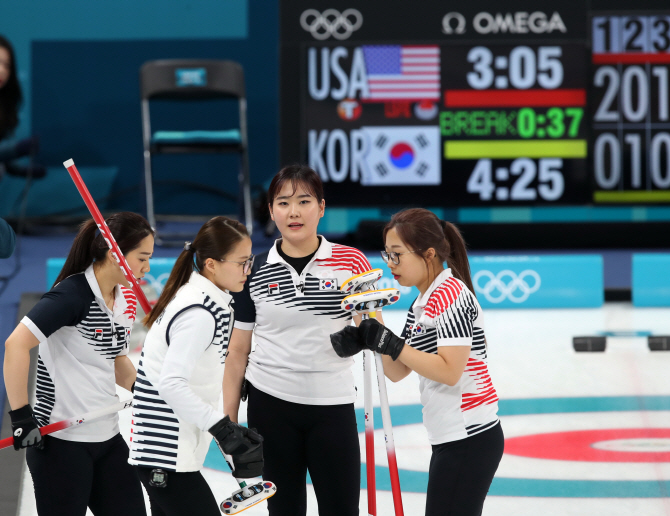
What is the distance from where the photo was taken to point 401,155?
8758 mm

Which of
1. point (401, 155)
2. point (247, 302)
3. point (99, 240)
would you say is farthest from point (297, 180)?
point (401, 155)

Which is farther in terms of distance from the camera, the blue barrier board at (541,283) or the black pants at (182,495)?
the blue barrier board at (541,283)

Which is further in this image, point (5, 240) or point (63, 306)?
point (5, 240)

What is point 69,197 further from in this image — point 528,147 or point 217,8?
point 528,147

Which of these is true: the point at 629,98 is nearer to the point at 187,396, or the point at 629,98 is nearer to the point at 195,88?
the point at 195,88

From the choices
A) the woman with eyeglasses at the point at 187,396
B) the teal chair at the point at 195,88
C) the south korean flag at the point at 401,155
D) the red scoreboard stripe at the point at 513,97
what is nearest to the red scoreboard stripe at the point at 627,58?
the red scoreboard stripe at the point at 513,97

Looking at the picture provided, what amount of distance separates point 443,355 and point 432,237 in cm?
38

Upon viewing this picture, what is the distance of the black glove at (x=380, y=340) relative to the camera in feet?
8.77

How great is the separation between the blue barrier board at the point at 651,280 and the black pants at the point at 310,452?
548 cm

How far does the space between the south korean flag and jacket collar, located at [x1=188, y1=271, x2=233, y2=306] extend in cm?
618

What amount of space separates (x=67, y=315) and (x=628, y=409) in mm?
3546

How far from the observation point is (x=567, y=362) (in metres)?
6.18

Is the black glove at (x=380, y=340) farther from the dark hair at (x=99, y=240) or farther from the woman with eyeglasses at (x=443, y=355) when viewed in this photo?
the dark hair at (x=99, y=240)

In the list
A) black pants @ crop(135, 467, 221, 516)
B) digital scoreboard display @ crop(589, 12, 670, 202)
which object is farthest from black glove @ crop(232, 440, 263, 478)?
digital scoreboard display @ crop(589, 12, 670, 202)
